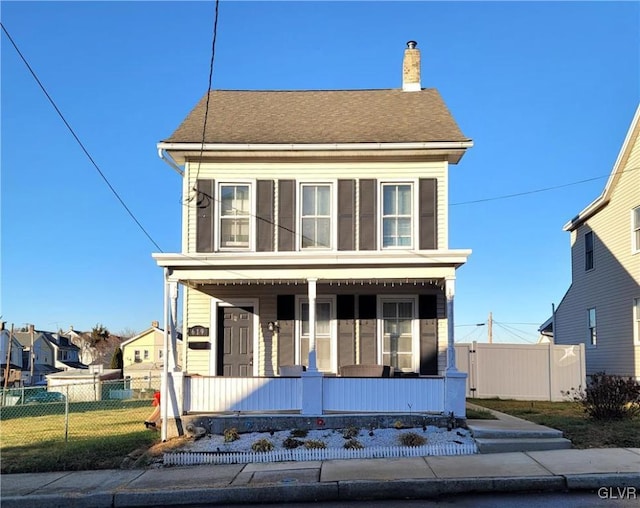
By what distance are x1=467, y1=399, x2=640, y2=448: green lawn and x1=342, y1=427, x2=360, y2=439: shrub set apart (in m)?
3.42

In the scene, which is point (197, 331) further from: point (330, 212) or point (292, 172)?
point (292, 172)

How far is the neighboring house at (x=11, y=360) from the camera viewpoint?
172 feet

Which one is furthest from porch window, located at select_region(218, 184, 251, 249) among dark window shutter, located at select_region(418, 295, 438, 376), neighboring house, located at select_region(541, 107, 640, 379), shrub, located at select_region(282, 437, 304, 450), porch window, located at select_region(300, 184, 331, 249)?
neighboring house, located at select_region(541, 107, 640, 379)

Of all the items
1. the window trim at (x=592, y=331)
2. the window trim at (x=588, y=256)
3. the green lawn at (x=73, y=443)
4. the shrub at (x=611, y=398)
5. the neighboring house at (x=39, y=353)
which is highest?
the window trim at (x=588, y=256)

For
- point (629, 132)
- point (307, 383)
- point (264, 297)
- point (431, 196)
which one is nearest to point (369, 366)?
point (307, 383)

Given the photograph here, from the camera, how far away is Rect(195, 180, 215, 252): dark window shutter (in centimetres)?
1324

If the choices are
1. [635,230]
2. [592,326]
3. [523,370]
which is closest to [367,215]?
[523,370]

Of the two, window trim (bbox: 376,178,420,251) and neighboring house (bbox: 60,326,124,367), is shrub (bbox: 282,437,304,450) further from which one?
neighboring house (bbox: 60,326,124,367)

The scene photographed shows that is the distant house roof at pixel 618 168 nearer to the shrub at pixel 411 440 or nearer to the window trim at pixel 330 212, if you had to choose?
the window trim at pixel 330 212

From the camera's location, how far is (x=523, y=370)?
59.0 ft

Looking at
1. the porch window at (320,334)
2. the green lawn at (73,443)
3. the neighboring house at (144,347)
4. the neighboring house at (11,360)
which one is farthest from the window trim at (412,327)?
the neighboring house at (144,347)

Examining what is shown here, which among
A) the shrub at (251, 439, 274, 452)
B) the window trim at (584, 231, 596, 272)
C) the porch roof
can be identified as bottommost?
the shrub at (251, 439, 274, 452)

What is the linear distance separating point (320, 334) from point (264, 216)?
114 inches

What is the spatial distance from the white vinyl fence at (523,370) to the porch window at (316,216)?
702 cm
